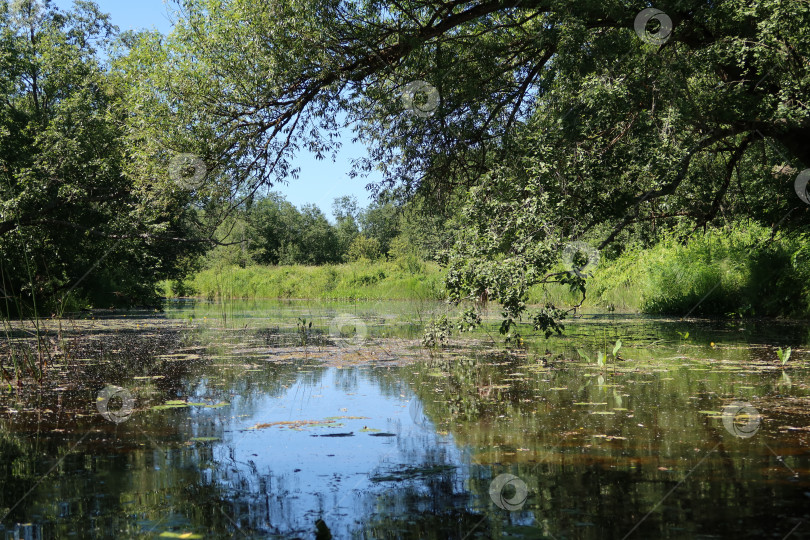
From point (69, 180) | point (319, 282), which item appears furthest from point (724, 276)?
point (319, 282)

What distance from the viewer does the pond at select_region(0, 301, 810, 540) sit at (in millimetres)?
2588

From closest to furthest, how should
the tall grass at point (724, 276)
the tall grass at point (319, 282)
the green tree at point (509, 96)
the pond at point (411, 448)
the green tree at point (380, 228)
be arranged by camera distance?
the pond at point (411, 448) → the green tree at point (509, 96) → the tall grass at point (724, 276) → the tall grass at point (319, 282) → the green tree at point (380, 228)

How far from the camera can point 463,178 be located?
11711 millimetres

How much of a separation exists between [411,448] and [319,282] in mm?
31891

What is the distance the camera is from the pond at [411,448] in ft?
8.49

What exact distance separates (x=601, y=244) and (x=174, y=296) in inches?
1473

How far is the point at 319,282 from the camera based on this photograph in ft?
116

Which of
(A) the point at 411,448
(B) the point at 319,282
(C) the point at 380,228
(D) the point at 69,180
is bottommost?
(A) the point at 411,448

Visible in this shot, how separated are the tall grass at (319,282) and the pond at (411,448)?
70.6 feet

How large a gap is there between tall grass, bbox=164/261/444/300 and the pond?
21522 mm

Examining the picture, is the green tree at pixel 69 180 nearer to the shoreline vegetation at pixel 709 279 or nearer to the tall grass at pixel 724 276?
the shoreline vegetation at pixel 709 279

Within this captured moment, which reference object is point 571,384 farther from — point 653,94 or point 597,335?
point 597,335

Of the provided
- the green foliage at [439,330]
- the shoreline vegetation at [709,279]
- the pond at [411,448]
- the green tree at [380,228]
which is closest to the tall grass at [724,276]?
the shoreline vegetation at [709,279]

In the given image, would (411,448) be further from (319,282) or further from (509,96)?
(319,282)
